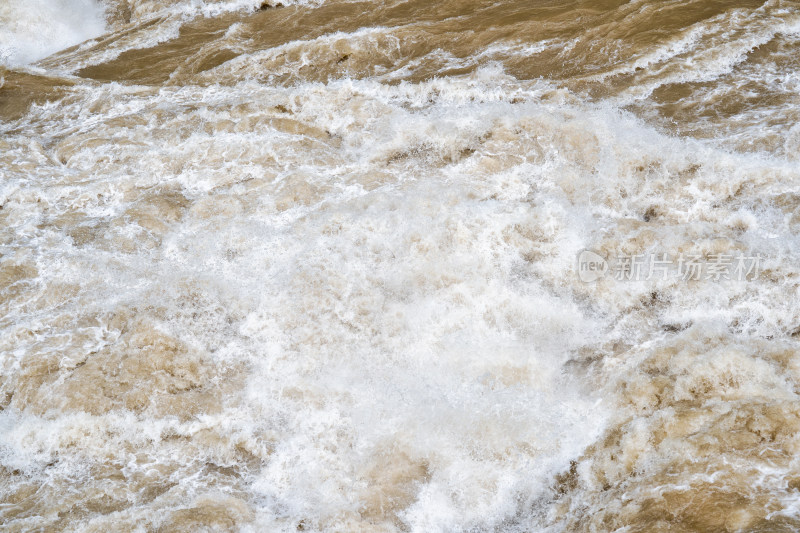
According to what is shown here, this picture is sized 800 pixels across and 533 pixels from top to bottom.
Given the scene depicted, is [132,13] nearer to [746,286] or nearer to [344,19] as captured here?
[344,19]

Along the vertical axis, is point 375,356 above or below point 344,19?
below

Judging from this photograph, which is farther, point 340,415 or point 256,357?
point 256,357

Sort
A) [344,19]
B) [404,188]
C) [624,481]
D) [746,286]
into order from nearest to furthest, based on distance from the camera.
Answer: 1. [624,481]
2. [746,286]
3. [404,188]
4. [344,19]

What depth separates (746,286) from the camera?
17.5 ft

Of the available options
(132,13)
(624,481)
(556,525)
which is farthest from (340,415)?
(132,13)

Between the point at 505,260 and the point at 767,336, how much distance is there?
2.20m

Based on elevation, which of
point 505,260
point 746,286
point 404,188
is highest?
point 404,188
